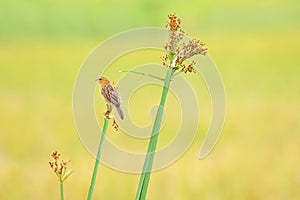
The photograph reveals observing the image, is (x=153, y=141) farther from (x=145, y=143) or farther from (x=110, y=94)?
(x=145, y=143)

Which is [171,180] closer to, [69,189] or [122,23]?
[69,189]

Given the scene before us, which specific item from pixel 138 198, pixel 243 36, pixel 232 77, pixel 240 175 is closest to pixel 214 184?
pixel 240 175

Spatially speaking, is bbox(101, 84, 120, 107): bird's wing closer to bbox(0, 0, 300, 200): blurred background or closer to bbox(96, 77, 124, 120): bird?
bbox(96, 77, 124, 120): bird

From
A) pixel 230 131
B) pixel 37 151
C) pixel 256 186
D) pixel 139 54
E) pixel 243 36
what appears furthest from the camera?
pixel 243 36

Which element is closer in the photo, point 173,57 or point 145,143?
point 173,57

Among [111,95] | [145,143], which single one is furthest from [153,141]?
[145,143]

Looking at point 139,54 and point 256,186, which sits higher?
point 139,54

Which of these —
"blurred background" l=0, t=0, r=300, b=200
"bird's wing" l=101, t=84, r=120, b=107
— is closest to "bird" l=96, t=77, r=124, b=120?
"bird's wing" l=101, t=84, r=120, b=107

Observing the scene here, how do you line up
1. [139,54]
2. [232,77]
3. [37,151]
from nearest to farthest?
1. [37,151]
2. [232,77]
3. [139,54]

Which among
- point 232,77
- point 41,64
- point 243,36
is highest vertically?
point 243,36
